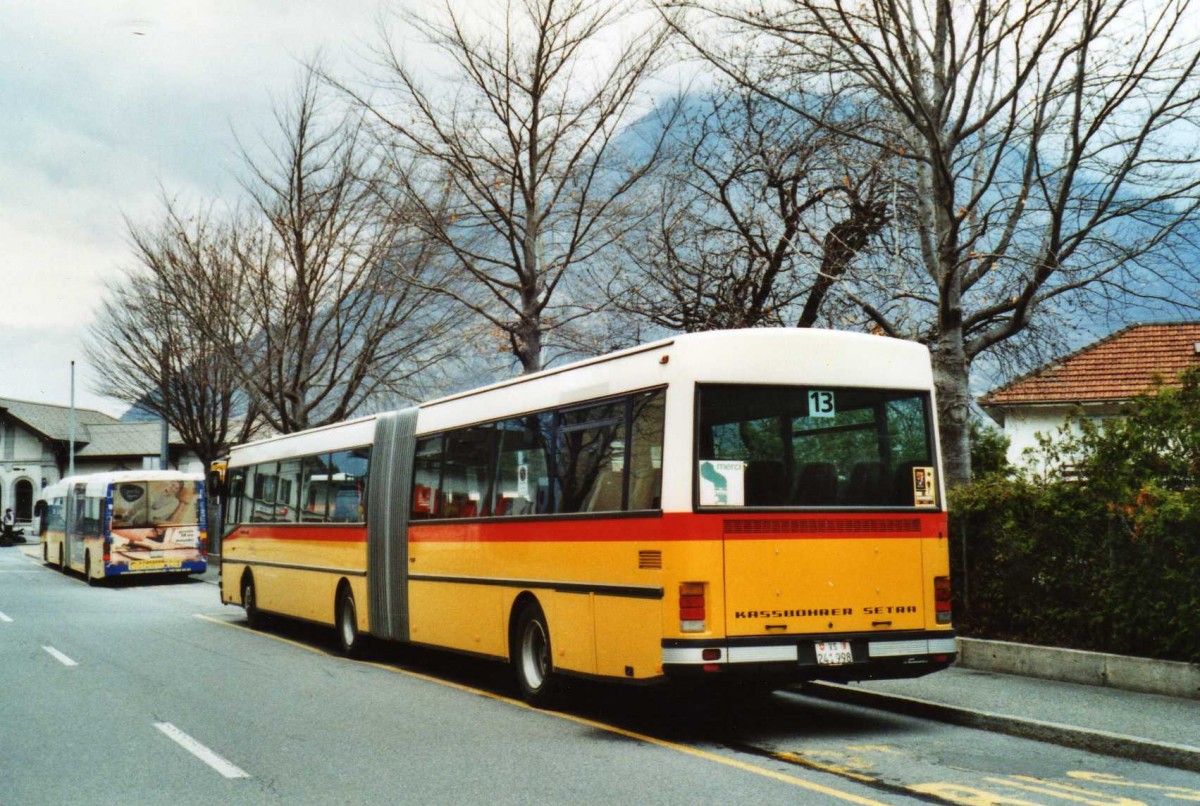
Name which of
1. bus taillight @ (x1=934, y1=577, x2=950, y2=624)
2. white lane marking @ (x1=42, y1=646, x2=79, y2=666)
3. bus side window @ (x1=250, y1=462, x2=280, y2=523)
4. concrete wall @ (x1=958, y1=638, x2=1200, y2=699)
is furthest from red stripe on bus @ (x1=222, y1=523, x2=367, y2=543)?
bus taillight @ (x1=934, y1=577, x2=950, y2=624)

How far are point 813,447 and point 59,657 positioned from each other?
10.6m

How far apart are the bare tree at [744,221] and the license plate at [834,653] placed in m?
9.11

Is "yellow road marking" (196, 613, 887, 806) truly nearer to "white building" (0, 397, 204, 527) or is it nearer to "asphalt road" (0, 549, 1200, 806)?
"asphalt road" (0, 549, 1200, 806)

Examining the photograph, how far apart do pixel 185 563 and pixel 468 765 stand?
26.4 metres

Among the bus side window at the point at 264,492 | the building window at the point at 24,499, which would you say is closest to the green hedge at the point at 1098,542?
the bus side window at the point at 264,492

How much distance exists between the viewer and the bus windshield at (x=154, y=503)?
105 feet

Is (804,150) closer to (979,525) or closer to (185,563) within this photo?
(979,525)

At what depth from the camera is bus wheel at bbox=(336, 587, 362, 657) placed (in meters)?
15.8

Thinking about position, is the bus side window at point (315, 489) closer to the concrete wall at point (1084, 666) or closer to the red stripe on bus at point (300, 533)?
the red stripe on bus at point (300, 533)

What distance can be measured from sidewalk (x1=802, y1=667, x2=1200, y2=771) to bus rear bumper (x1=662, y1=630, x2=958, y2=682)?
0.62 metres

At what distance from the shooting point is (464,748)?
8.84 m

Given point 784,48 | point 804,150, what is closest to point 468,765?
point 784,48

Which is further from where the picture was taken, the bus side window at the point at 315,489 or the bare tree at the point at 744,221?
the bare tree at the point at 744,221

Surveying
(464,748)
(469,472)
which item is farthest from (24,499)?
(464,748)
